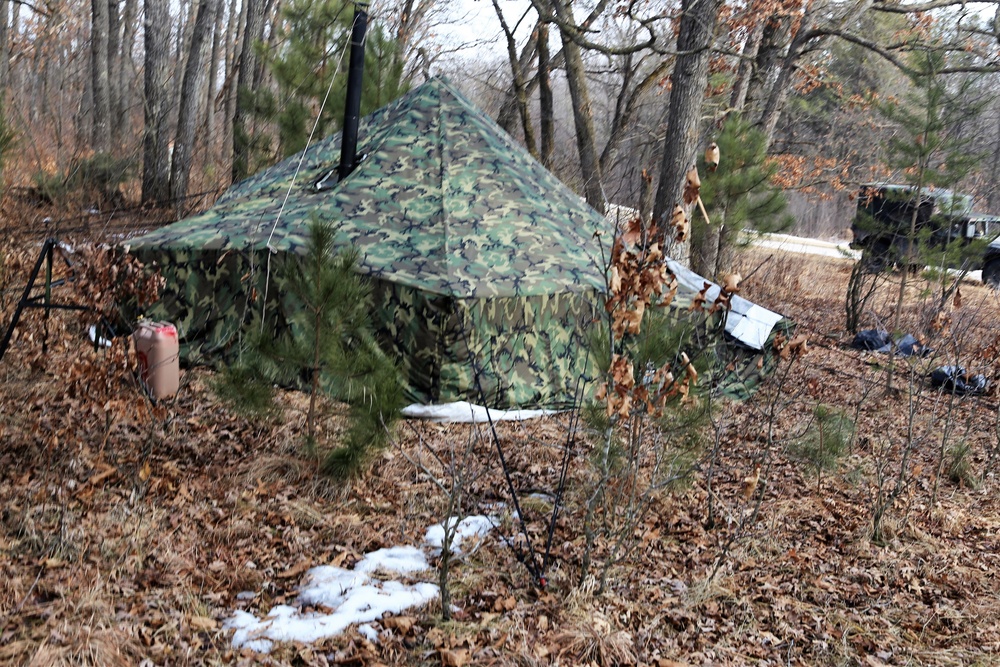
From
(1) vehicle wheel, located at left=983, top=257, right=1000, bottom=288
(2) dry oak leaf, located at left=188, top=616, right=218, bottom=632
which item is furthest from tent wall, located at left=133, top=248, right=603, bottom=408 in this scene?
(1) vehicle wheel, located at left=983, top=257, right=1000, bottom=288

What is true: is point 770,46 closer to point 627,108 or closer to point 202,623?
point 627,108

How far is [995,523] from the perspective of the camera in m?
5.30

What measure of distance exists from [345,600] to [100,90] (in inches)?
513

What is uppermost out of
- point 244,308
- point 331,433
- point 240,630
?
point 244,308

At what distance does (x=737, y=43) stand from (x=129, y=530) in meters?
14.4

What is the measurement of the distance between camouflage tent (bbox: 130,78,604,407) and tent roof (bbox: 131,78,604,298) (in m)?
0.01

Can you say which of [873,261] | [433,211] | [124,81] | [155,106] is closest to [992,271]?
[873,261]

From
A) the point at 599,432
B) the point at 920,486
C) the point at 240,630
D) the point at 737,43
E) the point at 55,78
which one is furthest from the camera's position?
the point at 55,78

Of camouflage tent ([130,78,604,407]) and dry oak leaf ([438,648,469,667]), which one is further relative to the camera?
camouflage tent ([130,78,604,407])

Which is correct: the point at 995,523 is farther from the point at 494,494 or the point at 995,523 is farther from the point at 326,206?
the point at 326,206

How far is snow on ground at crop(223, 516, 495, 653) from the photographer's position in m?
3.55

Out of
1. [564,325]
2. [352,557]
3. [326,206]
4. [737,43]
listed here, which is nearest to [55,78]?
[737,43]

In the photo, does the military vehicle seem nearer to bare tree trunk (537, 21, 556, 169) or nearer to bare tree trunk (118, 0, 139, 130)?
bare tree trunk (537, 21, 556, 169)

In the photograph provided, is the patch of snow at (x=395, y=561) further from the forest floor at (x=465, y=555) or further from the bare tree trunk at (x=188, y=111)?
the bare tree trunk at (x=188, y=111)
